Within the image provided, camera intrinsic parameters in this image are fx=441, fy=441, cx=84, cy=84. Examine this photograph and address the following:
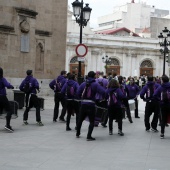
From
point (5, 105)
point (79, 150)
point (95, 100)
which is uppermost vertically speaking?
point (95, 100)

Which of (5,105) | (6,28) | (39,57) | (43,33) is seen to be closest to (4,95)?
(5,105)

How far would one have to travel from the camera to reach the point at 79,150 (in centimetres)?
970

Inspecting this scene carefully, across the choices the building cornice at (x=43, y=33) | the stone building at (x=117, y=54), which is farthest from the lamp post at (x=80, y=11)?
the stone building at (x=117, y=54)

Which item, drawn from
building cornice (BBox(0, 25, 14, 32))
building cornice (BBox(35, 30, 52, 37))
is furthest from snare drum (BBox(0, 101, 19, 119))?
building cornice (BBox(35, 30, 52, 37))

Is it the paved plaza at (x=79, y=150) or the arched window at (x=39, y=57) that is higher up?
the arched window at (x=39, y=57)

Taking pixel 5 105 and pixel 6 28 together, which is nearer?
pixel 5 105

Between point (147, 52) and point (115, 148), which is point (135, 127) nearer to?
point (115, 148)

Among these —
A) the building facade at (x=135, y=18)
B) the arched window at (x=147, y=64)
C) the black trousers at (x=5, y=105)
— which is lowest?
the black trousers at (x=5, y=105)

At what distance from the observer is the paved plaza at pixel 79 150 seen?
8.09m

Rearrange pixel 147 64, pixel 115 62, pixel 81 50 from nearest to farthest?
1. pixel 81 50
2. pixel 115 62
3. pixel 147 64

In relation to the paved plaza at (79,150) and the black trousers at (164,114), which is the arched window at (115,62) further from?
the black trousers at (164,114)

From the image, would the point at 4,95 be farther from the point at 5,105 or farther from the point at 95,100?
the point at 95,100

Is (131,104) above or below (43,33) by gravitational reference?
below

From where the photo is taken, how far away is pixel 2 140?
10750 millimetres
